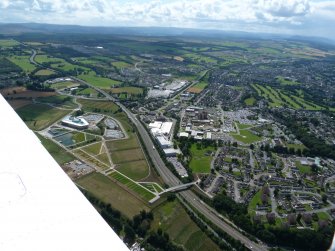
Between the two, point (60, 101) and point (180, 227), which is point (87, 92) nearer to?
point (60, 101)

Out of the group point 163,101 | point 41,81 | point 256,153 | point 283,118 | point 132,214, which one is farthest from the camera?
point 41,81

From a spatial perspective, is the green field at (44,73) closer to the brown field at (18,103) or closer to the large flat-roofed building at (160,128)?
the brown field at (18,103)

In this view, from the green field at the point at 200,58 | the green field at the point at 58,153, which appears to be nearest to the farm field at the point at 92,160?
the green field at the point at 58,153

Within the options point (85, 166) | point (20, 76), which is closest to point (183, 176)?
point (85, 166)

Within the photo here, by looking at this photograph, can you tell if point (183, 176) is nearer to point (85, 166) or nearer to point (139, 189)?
point (139, 189)

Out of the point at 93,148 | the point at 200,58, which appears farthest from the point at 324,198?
the point at 200,58

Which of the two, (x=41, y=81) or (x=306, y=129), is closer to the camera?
(x=306, y=129)

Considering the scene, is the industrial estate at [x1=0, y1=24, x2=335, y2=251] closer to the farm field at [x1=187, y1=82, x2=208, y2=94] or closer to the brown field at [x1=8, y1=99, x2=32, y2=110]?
the brown field at [x1=8, y1=99, x2=32, y2=110]

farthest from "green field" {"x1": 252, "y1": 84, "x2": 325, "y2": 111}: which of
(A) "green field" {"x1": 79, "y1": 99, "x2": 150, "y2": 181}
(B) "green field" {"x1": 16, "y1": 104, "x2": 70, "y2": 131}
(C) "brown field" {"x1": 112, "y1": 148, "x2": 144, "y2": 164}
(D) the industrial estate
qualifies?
(B) "green field" {"x1": 16, "y1": 104, "x2": 70, "y2": 131}
